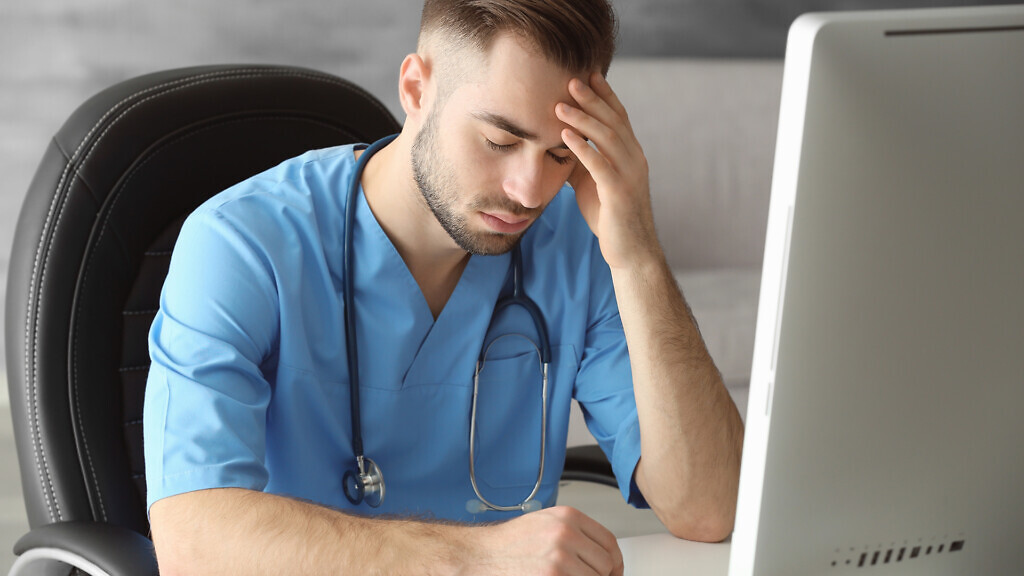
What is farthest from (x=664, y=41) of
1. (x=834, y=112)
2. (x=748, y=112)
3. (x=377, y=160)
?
(x=834, y=112)

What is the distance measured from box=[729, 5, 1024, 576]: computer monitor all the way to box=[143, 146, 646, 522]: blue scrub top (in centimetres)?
53

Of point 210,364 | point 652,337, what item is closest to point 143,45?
point 210,364

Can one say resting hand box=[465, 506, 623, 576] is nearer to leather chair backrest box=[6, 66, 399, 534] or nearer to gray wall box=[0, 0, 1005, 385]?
leather chair backrest box=[6, 66, 399, 534]

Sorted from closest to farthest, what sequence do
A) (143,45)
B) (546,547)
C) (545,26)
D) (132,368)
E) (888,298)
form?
(888,298), (546,547), (545,26), (132,368), (143,45)

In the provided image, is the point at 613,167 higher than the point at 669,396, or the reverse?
the point at 613,167

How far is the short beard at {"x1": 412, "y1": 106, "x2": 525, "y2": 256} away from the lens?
1080 mm

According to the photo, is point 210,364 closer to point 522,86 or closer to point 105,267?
point 105,267

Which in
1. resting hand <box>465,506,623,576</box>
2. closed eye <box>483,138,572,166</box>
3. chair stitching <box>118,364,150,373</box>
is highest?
closed eye <box>483,138,572,166</box>

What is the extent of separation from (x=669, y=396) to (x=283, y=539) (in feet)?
1.45

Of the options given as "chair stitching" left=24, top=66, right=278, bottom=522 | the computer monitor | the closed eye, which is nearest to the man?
the closed eye

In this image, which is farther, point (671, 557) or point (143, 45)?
point (143, 45)

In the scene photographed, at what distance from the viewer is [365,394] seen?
3.60 ft

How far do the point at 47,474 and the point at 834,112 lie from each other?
34.3 inches

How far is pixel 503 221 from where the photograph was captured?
1.08 m
